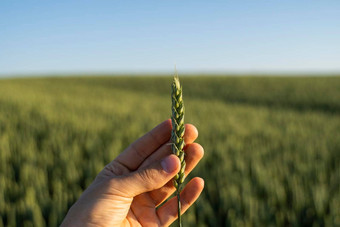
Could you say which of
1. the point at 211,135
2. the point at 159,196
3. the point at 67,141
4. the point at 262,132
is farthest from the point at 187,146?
the point at 262,132

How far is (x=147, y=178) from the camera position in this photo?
1370mm

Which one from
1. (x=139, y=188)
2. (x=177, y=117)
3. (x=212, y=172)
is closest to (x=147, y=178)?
(x=139, y=188)

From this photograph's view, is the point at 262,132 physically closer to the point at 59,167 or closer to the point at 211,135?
the point at 211,135

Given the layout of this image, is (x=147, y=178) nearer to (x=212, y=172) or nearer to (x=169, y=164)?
(x=169, y=164)

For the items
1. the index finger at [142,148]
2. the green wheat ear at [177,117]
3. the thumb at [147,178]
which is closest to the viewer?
the green wheat ear at [177,117]

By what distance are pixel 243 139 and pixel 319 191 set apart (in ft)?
8.62

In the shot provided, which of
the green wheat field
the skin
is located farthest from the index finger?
the green wheat field

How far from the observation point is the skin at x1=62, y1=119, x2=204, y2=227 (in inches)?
54.1

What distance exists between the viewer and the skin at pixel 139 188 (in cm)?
137

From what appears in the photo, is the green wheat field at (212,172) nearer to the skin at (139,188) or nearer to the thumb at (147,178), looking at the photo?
the skin at (139,188)

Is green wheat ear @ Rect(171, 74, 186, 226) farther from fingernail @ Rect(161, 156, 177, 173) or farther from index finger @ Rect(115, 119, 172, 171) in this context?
index finger @ Rect(115, 119, 172, 171)

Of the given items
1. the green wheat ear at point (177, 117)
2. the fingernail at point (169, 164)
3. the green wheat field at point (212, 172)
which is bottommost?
the green wheat field at point (212, 172)

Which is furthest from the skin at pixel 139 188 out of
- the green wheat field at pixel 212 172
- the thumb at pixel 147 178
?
the green wheat field at pixel 212 172

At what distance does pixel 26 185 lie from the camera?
289cm
